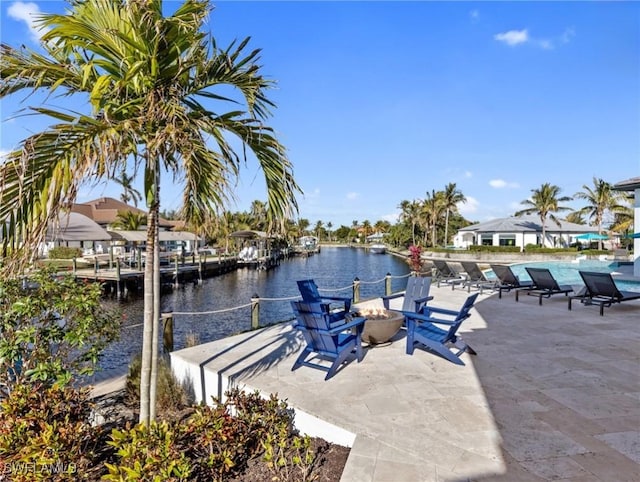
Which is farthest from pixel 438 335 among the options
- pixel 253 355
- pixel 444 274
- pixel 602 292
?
pixel 444 274

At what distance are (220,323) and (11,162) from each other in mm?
11683

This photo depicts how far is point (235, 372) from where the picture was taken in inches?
173

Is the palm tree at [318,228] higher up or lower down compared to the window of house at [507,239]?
higher up

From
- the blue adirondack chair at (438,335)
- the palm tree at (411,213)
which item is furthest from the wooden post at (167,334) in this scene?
the palm tree at (411,213)

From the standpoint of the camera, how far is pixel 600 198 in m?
38.2

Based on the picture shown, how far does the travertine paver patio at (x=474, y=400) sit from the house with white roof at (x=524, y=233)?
36679 millimetres

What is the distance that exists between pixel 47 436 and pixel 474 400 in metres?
3.51

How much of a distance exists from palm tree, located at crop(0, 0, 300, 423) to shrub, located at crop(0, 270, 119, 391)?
1.04 m

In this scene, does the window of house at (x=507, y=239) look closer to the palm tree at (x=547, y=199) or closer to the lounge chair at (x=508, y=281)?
the palm tree at (x=547, y=199)

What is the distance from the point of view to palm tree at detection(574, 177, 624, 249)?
3770cm

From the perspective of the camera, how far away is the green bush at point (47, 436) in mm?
2564

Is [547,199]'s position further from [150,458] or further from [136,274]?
[150,458]

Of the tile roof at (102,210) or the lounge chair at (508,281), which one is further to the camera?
the tile roof at (102,210)

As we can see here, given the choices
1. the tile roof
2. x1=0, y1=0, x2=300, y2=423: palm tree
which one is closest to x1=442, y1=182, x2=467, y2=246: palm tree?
the tile roof
